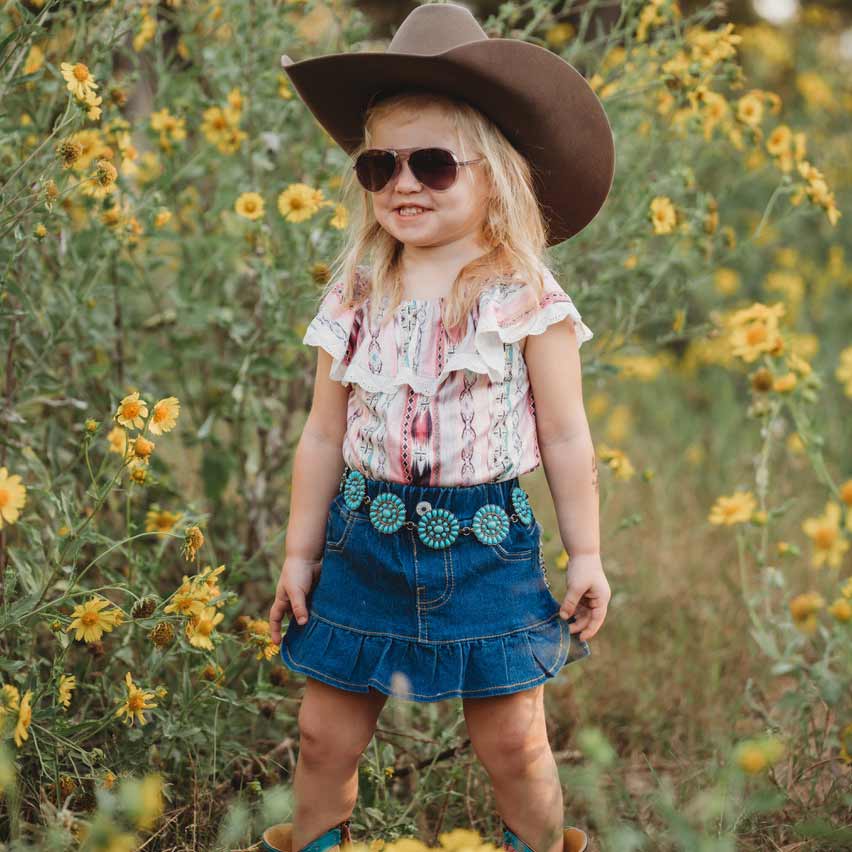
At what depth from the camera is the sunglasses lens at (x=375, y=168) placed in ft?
5.41

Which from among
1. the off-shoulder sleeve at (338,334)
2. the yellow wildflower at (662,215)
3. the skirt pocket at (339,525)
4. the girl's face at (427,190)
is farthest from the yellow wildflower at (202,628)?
the yellow wildflower at (662,215)

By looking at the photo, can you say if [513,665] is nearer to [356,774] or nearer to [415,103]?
[356,774]

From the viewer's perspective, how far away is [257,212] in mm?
2162

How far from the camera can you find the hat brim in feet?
5.22

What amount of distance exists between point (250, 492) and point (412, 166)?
45.4 inches

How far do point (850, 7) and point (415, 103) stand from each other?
353 inches

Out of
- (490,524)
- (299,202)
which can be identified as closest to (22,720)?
(490,524)

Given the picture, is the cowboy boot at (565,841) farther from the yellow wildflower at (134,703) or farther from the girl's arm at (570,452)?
the yellow wildflower at (134,703)

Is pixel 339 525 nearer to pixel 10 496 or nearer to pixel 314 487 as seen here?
pixel 314 487

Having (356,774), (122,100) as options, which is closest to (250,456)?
(122,100)

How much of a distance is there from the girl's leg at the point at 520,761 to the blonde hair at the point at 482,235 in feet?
1.94

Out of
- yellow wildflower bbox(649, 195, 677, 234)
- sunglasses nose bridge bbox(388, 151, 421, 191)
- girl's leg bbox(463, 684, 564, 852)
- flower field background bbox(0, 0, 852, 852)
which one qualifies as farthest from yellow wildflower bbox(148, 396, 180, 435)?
yellow wildflower bbox(649, 195, 677, 234)

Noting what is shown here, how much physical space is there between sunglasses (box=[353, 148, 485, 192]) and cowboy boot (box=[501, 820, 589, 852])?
102 centimetres

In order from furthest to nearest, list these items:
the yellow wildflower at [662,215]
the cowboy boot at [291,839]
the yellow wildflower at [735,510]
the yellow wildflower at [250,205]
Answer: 1. the yellow wildflower at [662,215]
2. the yellow wildflower at [250,205]
3. the yellow wildflower at [735,510]
4. the cowboy boot at [291,839]
